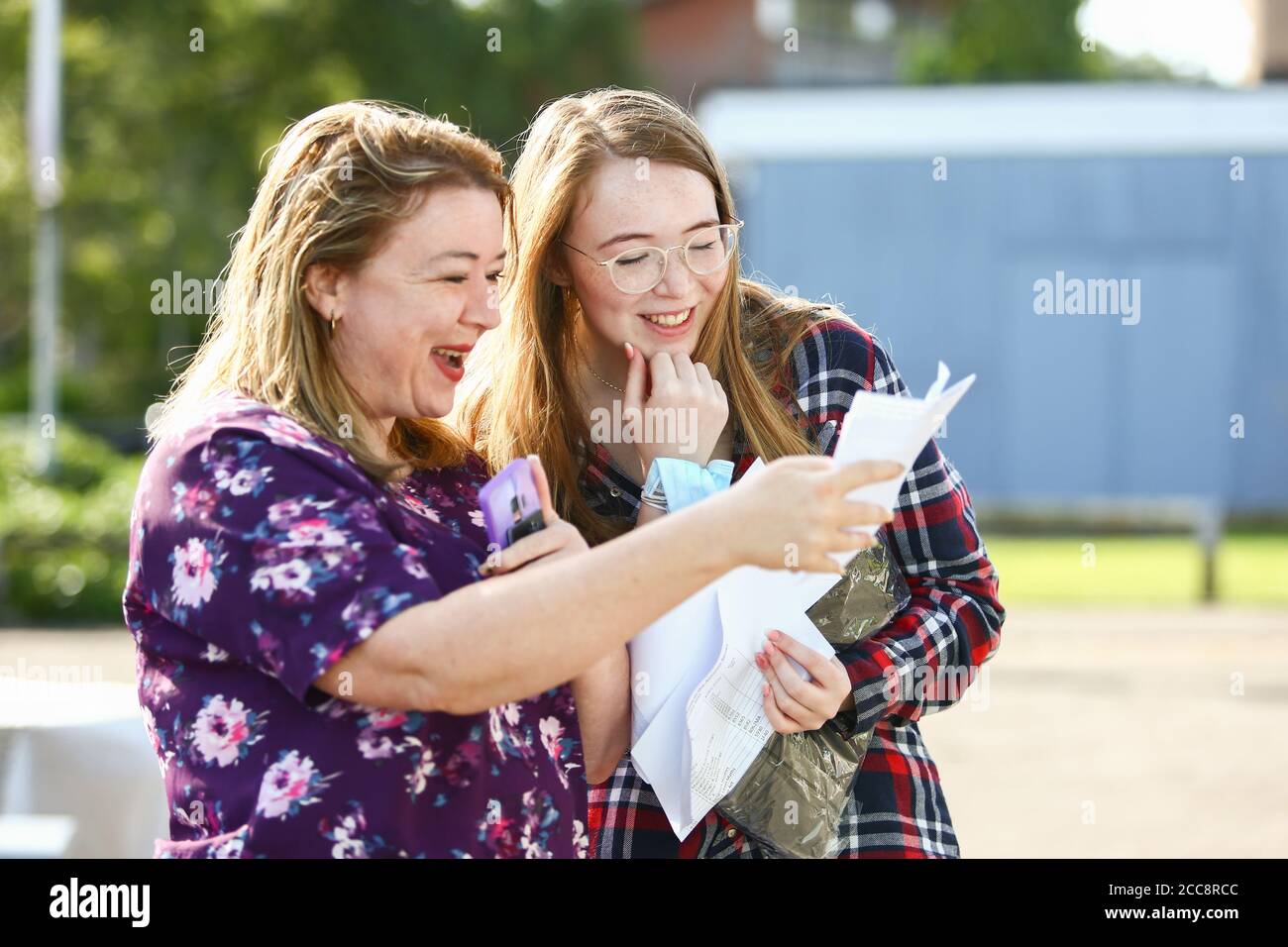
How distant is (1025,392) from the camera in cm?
1884

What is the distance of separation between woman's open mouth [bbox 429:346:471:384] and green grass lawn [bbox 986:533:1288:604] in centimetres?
1000

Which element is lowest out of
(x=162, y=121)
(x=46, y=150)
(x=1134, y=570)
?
(x=1134, y=570)

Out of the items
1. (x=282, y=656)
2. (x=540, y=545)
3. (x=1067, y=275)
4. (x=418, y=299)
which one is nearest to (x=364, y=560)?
(x=282, y=656)

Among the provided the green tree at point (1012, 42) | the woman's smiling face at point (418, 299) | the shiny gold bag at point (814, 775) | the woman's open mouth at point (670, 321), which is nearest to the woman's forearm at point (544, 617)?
the woman's smiling face at point (418, 299)

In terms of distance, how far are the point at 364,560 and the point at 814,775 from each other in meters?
0.90

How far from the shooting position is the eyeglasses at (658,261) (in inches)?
103

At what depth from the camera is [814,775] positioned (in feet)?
Result: 7.95

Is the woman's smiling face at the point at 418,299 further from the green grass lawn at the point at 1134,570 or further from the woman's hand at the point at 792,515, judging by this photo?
the green grass lawn at the point at 1134,570

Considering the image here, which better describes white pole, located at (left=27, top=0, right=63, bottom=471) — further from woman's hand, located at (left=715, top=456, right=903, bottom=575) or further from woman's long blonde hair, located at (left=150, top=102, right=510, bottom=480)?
woman's hand, located at (left=715, top=456, right=903, bottom=575)

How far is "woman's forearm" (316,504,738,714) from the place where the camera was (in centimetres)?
178

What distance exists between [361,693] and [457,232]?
0.63 meters

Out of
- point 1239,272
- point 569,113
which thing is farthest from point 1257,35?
point 569,113

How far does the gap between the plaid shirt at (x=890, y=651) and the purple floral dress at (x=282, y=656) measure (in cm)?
55

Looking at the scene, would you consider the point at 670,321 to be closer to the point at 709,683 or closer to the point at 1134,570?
the point at 709,683
